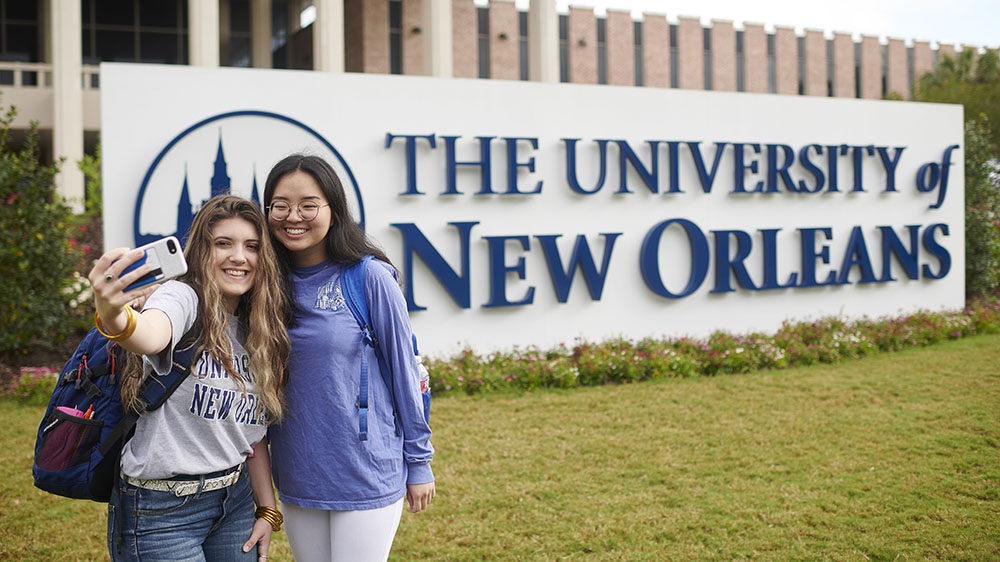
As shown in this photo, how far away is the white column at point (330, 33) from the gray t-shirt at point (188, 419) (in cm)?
1062

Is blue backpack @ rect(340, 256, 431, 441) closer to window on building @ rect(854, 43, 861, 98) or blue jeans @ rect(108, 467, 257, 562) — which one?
blue jeans @ rect(108, 467, 257, 562)

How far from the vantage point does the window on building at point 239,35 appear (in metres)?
23.3

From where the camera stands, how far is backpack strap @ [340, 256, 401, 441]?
7.40 ft

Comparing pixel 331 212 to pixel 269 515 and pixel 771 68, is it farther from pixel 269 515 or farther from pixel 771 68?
pixel 771 68

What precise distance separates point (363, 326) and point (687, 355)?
666 cm

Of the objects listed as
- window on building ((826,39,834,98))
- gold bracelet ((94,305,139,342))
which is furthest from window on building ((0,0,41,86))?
window on building ((826,39,834,98))

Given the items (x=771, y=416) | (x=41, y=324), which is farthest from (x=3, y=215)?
(x=771, y=416)

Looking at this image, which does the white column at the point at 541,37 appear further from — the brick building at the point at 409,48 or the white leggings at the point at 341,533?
the white leggings at the point at 341,533

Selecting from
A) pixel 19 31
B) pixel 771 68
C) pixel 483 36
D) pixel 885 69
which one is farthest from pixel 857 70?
pixel 19 31

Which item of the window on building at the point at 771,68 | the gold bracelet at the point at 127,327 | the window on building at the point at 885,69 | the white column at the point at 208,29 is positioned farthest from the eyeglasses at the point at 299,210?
the window on building at the point at 885,69

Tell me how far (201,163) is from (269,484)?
5.57 metres

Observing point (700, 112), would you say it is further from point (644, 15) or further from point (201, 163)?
point (644, 15)

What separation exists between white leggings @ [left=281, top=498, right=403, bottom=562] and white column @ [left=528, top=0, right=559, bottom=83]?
988 cm

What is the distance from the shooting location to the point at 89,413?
6.58 ft
